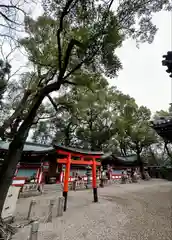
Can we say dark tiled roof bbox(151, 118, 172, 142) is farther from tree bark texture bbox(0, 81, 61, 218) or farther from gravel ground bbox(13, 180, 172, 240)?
tree bark texture bbox(0, 81, 61, 218)

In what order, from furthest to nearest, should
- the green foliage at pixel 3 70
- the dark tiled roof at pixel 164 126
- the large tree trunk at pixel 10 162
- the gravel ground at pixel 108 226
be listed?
the green foliage at pixel 3 70
the dark tiled roof at pixel 164 126
the large tree trunk at pixel 10 162
the gravel ground at pixel 108 226

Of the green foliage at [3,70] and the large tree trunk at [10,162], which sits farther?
the green foliage at [3,70]

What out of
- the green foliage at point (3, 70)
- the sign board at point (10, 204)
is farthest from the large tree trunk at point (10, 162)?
the green foliage at point (3, 70)

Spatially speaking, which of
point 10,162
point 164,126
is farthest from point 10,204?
point 164,126

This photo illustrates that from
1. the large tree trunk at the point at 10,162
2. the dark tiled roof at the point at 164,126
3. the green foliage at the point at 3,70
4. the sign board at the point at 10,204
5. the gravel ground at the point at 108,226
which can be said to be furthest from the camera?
the green foliage at the point at 3,70

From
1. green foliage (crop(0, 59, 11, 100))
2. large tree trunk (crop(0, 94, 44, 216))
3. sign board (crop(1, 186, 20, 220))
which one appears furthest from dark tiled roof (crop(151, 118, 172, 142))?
green foliage (crop(0, 59, 11, 100))

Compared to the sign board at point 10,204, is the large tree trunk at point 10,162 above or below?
above

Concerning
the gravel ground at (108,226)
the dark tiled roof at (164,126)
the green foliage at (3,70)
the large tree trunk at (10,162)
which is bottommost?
the gravel ground at (108,226)

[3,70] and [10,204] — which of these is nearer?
[10,204]

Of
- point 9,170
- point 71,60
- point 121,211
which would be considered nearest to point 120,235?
point 121,211

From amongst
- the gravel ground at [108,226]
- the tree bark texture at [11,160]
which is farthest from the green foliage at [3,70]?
the gravel ground at [108,226]

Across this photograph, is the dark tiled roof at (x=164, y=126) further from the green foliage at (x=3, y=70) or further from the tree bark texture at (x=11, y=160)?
the green foliage at (x=3, y=70)

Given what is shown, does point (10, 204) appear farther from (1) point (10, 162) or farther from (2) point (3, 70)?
(2) point (3, 70)

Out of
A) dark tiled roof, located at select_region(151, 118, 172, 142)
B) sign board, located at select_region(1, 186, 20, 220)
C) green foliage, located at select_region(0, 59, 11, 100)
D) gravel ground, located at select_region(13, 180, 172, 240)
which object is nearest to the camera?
gravel ground, located at select_region(13, 180, 172, 240)
